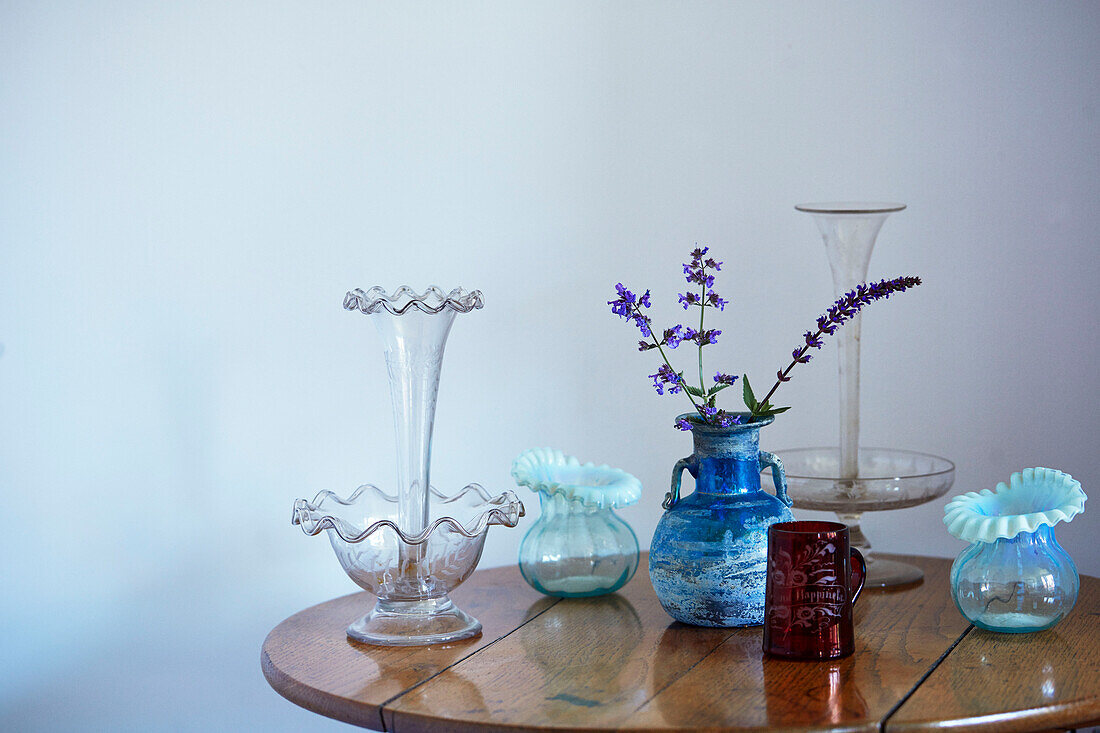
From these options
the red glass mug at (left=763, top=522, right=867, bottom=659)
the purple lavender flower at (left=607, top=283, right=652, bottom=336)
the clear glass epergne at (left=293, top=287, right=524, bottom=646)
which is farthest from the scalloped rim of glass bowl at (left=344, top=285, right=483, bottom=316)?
the red glass mug at (left=763, top=522, right=867, bottom=659)

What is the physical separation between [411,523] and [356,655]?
188 mm

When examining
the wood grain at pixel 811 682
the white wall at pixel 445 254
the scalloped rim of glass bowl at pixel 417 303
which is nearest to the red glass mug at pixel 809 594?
the wood grain at pixel 811 682

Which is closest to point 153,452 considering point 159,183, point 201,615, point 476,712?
point 201,615

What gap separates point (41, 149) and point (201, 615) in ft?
2.39

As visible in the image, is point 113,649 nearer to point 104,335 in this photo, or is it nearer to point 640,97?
point 104,335

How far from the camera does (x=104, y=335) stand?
1565mm

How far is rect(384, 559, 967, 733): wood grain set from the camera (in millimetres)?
882

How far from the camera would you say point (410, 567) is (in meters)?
1.17

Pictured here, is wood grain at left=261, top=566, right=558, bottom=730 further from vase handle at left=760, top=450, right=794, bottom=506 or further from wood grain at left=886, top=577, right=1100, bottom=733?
wood grain at left=886, top=577, right=1100, bottom=733

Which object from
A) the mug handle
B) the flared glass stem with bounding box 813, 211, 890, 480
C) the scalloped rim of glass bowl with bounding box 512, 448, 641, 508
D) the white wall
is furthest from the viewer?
the white wall

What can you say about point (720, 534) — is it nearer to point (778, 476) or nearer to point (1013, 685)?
point (778, 476)

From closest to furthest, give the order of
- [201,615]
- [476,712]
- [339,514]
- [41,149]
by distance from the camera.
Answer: [476,712] < [339,514] < [41,149] < [201,615]

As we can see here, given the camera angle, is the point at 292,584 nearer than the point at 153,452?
No

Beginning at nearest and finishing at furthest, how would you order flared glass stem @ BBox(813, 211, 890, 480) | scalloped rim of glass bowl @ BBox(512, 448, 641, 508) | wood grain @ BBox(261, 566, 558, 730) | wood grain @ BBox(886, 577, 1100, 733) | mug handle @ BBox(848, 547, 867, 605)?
1. wood grain @ BBox(886, 577, 1100, 733)
2. wood grain @ BBox(261, 566, 558, 730)
3. mug handle @ BBox(848, 547, 867, 605)
4. scalloped rim of glass bowl @ BBox(512, 448, 641, 508)
5. flared glass stem @ BBox(813, 211, 890, 480)
